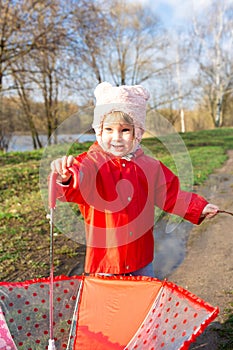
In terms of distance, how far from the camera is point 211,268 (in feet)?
11.6

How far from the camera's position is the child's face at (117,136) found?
1999mm

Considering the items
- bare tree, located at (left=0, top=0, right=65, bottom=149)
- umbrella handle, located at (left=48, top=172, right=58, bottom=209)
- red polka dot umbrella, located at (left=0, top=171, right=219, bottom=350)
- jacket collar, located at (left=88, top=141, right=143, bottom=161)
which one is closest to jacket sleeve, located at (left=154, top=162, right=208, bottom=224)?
jacket collar, located at (left=88, top=141, right=143, bottom=161)

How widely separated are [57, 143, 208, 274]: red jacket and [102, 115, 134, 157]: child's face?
0.06 m

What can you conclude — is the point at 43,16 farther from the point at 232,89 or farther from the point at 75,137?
the point at 232,89

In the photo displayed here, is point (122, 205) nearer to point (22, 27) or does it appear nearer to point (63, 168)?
→ point (63, 168)

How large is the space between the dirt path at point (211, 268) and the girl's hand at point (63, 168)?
4.50 ft

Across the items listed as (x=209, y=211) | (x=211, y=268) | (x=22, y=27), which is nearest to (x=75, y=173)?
(x=209, y=211)

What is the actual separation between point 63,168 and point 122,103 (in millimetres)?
493

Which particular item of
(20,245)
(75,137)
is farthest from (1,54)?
(75,137)

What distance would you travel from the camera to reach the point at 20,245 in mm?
4059

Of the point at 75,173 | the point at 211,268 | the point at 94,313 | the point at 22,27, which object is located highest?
A: the point at 22,27

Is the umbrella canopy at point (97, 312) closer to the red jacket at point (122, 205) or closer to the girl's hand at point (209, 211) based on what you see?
the red jacket at point (122, 205)

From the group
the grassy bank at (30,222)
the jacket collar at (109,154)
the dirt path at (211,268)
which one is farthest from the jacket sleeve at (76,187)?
the dirt path at (211,268)

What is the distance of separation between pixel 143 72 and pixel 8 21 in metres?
13.1
